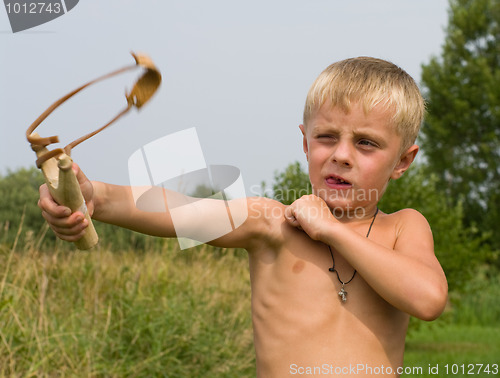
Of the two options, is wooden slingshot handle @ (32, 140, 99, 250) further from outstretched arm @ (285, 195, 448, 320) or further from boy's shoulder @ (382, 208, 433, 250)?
boy's shoulder @ (382, 208, 433, 250)

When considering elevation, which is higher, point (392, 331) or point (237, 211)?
point (237, 211)

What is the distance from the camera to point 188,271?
7004mm

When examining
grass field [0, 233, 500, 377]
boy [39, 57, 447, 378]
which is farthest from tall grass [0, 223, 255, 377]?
boy [39, 57, 447, 378]

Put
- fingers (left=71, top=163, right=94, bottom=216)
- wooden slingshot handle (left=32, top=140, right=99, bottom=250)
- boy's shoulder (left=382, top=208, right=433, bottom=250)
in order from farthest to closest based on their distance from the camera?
A: 1. boy's shoulder (left=382, top=208, right=433, bottom=250)
2. fingers (left=71, top=163, right=94, bottom=216)
3. wooden slingshot handle (left=32, top=140, right=99, bottom=250)

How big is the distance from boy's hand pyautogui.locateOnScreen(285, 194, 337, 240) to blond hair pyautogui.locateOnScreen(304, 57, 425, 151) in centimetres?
30

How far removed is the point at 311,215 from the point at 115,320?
3612mm

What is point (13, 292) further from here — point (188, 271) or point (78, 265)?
point (188, 271)

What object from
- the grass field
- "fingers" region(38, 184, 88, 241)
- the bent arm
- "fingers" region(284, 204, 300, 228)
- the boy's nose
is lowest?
the grass field

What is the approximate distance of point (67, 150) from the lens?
158 centimetres

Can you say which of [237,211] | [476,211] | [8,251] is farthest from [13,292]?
[476,211]

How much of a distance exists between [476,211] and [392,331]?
2086 centimetres

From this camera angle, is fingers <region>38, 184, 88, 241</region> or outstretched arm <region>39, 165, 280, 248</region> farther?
outstretched arm <region>39, 165, 280, 248</region>

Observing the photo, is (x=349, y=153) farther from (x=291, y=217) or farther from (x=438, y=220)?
(x=438, y=220)

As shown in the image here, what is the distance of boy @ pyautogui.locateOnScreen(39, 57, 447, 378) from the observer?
1961mm
